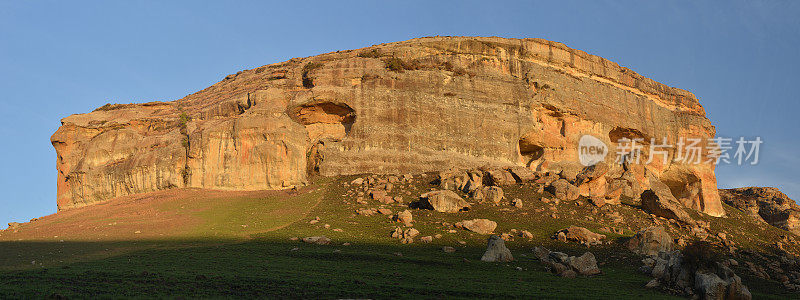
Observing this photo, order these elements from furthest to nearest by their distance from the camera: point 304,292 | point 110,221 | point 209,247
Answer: point 110,221
point 209,247
point 304,292

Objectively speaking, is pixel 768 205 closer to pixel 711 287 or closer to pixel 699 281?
pixel 699 281

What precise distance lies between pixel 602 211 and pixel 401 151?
2031 cm

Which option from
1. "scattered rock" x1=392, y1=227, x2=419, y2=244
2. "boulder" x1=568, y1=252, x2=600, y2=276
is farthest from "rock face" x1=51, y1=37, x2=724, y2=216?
"boulder" x1=568, y1=252, x2=600, y2=276

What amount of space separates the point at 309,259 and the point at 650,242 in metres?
23.7

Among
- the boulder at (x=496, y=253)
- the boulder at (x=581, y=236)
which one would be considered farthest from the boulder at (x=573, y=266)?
the boulder at (x=581, y=236)

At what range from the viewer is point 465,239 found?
135 feet

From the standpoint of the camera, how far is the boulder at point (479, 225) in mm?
42969

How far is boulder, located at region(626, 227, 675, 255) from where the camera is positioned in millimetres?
40000

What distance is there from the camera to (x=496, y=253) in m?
35.9

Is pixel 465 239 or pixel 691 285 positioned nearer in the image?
pixel 691 285

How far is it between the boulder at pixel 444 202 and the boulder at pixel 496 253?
34.6 ft

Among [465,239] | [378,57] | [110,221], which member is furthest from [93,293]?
[378,57]

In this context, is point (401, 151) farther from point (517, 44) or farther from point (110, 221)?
point (110, 221)

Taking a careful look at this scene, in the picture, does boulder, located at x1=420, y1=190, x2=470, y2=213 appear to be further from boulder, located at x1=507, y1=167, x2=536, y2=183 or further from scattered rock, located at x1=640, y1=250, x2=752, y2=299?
scattered rock, located at x1=640, y1=250, x2=752, y2=299
